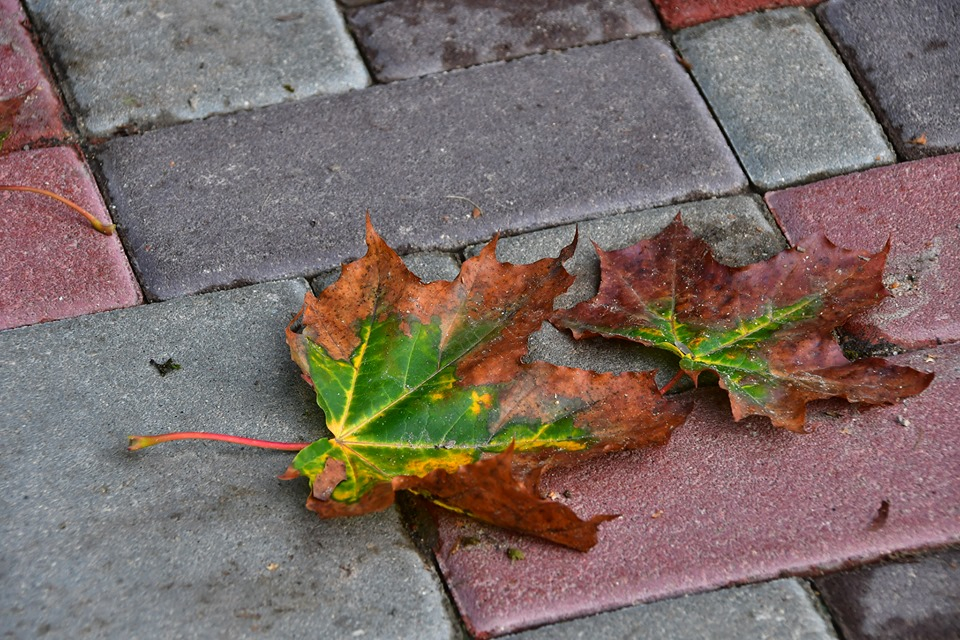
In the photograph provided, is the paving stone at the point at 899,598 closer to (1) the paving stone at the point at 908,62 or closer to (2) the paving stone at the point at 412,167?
(2) the paving stone at the point at 412,167

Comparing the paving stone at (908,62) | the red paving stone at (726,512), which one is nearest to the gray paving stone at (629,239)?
the red paving stone at (726,512)

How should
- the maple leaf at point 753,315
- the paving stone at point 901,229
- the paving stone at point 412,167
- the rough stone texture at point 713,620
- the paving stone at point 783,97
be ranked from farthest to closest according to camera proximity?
1. the paving stone at point 783,97
2. the paving stone at point 412,167
3. the paving stone at point 901,229
4. the maple leaf at point 753,315
5. the rough stone texture at point 713,620

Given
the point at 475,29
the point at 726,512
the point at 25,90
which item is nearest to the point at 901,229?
the point at 726,512

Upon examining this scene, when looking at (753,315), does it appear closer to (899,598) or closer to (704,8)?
(899,598)

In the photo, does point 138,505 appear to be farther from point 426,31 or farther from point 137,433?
point 426,31

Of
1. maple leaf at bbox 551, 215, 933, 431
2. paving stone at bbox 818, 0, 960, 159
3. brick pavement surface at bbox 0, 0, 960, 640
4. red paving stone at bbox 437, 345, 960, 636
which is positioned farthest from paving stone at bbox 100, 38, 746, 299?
red paving stone at bbox 437, 345, 960, 636

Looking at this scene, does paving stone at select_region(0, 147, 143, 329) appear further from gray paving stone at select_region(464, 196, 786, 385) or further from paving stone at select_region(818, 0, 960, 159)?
paving stone at select_region(818, 0, 960, 159)
